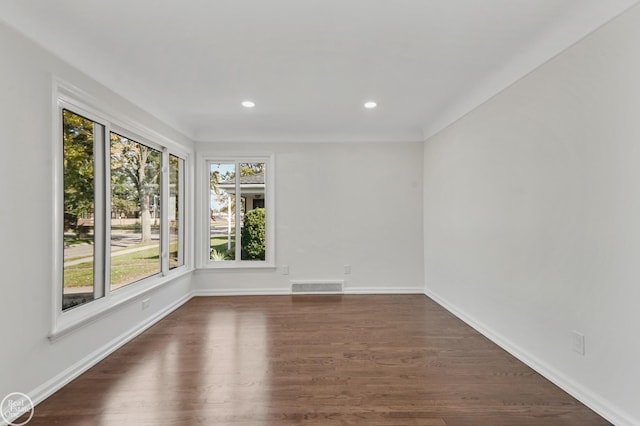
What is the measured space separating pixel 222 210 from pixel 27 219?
2.91 meters

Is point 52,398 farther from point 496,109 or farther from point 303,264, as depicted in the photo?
point 496,109

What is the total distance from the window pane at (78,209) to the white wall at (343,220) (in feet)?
8.40

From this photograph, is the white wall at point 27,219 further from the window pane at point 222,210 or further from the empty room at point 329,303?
the window pane at point 222,210

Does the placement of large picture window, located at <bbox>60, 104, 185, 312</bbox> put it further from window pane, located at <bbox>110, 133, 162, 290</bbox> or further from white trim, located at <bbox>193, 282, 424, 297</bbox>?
white trim, located at <bbox>193, 282, 424, 297</bbox>

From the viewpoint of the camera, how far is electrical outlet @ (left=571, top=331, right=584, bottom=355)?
205cm

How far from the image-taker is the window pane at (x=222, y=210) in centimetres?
488

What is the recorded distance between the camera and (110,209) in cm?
285

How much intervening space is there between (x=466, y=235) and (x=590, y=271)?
1.58 metres

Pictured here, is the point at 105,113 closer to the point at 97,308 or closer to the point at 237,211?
the point at 97,308

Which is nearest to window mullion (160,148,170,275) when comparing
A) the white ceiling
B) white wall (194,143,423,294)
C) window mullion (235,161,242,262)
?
the white ceiling

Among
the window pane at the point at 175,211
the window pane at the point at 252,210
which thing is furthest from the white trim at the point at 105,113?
the window pane at the point at 252,210

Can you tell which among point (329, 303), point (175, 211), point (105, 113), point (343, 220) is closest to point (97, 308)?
point (105, 113)

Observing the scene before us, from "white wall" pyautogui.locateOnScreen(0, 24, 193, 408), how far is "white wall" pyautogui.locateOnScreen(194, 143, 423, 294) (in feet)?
9.68

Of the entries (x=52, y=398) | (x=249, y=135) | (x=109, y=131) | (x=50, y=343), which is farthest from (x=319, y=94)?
(x=52, y=398)
